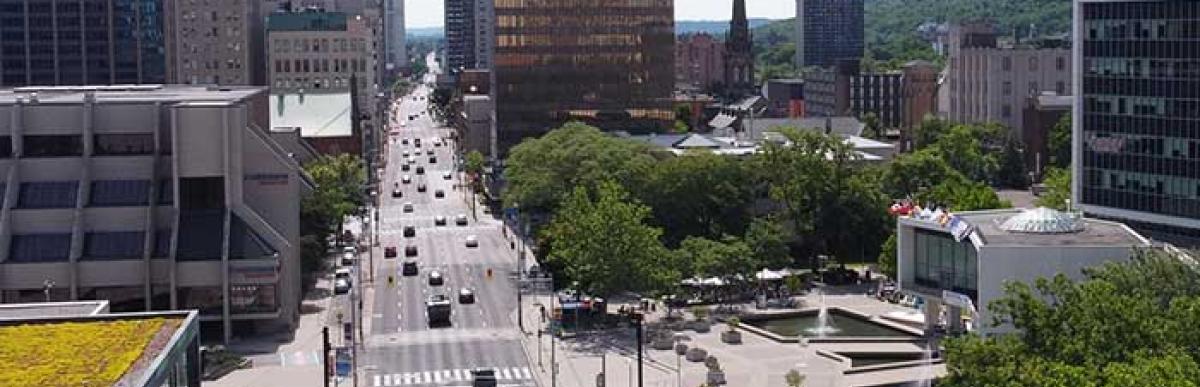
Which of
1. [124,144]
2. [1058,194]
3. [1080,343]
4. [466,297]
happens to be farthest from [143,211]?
[1058,194]

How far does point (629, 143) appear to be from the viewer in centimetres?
13650

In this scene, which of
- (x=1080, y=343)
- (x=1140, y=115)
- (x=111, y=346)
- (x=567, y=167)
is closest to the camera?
(x=111, y=346)

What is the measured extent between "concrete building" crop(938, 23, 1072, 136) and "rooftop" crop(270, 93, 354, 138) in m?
70.9

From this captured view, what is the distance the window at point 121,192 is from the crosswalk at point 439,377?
21954mm

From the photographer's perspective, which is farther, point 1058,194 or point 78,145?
point 1058,194

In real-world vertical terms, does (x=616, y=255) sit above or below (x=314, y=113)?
below

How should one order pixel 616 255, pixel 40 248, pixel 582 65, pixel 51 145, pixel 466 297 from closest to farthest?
pixel 40 248 < pixel 616 255 < pixel 51 145 < pixel 466 297 < pixel 582 65

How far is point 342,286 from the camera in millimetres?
109062

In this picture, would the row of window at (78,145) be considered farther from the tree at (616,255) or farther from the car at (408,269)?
the car at (408,269)

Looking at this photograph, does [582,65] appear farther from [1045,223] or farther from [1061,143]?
[1045,223]

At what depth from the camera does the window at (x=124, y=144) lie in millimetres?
94750

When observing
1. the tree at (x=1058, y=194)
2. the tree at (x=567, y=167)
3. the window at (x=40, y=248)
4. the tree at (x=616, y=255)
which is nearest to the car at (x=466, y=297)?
the tree at (x=616, y=255)

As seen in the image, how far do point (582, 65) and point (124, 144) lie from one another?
81.9 m

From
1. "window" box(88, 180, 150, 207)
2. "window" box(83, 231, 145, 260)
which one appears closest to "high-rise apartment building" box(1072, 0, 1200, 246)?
"window" box(88, 180, 150, 207)
